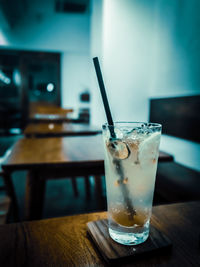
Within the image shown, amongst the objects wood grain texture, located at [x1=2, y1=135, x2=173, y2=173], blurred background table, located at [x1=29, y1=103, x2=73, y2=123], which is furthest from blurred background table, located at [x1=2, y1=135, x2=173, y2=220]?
blurred background table, located at [x1=29, y1=103, x2=73, y2=123]

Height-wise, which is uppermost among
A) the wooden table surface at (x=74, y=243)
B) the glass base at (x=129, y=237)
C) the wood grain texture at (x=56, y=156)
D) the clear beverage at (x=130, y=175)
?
the clear beverage at (x=130, y=175)

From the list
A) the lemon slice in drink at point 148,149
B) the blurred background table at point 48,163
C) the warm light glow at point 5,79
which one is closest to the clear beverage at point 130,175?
the lemon slice in drink at point 148,149

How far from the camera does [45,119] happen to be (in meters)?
3.61

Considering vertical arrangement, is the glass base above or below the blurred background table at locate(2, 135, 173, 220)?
above

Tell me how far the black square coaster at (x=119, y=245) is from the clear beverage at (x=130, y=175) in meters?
0.01

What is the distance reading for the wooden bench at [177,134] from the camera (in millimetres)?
1420

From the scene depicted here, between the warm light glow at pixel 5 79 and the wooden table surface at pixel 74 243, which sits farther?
the warm light glow at pixel 5 79

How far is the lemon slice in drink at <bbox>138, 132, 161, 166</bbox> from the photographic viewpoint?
1.34 feet

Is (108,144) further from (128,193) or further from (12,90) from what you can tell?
(12,90)

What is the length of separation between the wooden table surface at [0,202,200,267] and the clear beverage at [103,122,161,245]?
5 cm

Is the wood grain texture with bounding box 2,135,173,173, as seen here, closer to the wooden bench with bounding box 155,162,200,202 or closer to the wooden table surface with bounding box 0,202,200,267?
the wooden bench with bounding box 155,162,200,202

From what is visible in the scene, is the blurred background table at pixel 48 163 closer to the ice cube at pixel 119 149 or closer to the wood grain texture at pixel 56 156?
the wood grain texture at pixel 56 156

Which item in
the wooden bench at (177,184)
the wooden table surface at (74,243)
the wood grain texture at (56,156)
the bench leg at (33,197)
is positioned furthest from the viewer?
the wooden bench at (177,184)

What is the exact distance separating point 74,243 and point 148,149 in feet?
0.75
